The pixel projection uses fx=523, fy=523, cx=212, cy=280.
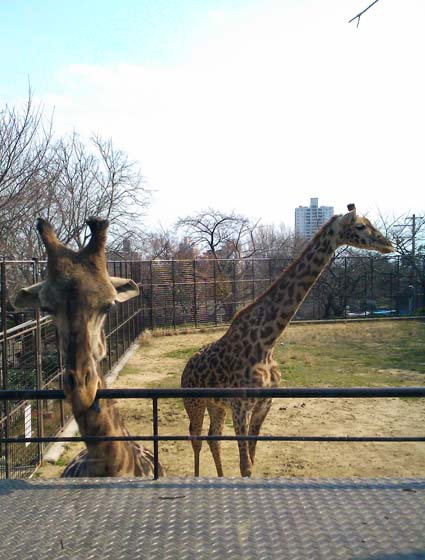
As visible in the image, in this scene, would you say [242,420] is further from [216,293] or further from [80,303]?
[216,293]

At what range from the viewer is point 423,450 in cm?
695

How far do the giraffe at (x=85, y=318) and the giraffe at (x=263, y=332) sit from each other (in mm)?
2162

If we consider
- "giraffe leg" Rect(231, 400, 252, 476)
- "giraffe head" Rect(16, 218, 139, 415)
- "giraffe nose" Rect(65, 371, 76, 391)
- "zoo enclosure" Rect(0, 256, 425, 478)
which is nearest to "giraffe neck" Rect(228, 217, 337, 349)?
"giraffe leg" Rect(231, 400, 252, 476)

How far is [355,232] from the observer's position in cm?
577

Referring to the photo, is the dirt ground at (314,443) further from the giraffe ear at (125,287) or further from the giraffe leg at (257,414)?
the giraffe ear at (125,287)

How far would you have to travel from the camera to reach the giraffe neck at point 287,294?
211 inches

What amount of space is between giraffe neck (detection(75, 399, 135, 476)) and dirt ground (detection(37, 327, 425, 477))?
Answer: 11.3 feet

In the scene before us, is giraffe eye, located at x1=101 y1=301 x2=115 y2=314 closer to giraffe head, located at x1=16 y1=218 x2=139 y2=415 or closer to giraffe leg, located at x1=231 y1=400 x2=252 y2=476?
giraffe head, located at x1=16 y1=218 x2=139 y2=415

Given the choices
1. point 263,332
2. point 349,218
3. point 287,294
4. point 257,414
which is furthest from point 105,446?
point 349,218

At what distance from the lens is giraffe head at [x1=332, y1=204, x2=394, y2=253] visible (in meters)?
5.64

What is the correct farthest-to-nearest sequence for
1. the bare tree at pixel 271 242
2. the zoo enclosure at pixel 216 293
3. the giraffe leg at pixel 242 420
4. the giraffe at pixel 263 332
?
1. the bare tree at pixel 271 242
2. the zoo enclosure at pixel 216 293
3. the giraffe at pixel 263 332
4. the giraffe leg at pixel 242 420

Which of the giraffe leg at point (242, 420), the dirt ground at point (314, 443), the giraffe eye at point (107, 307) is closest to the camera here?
the giraffe eye at point (107, 307)

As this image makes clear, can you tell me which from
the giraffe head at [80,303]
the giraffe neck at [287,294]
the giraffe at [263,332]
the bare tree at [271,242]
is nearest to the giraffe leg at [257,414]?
the giraffe at [263,332]

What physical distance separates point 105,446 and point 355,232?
387 cm
